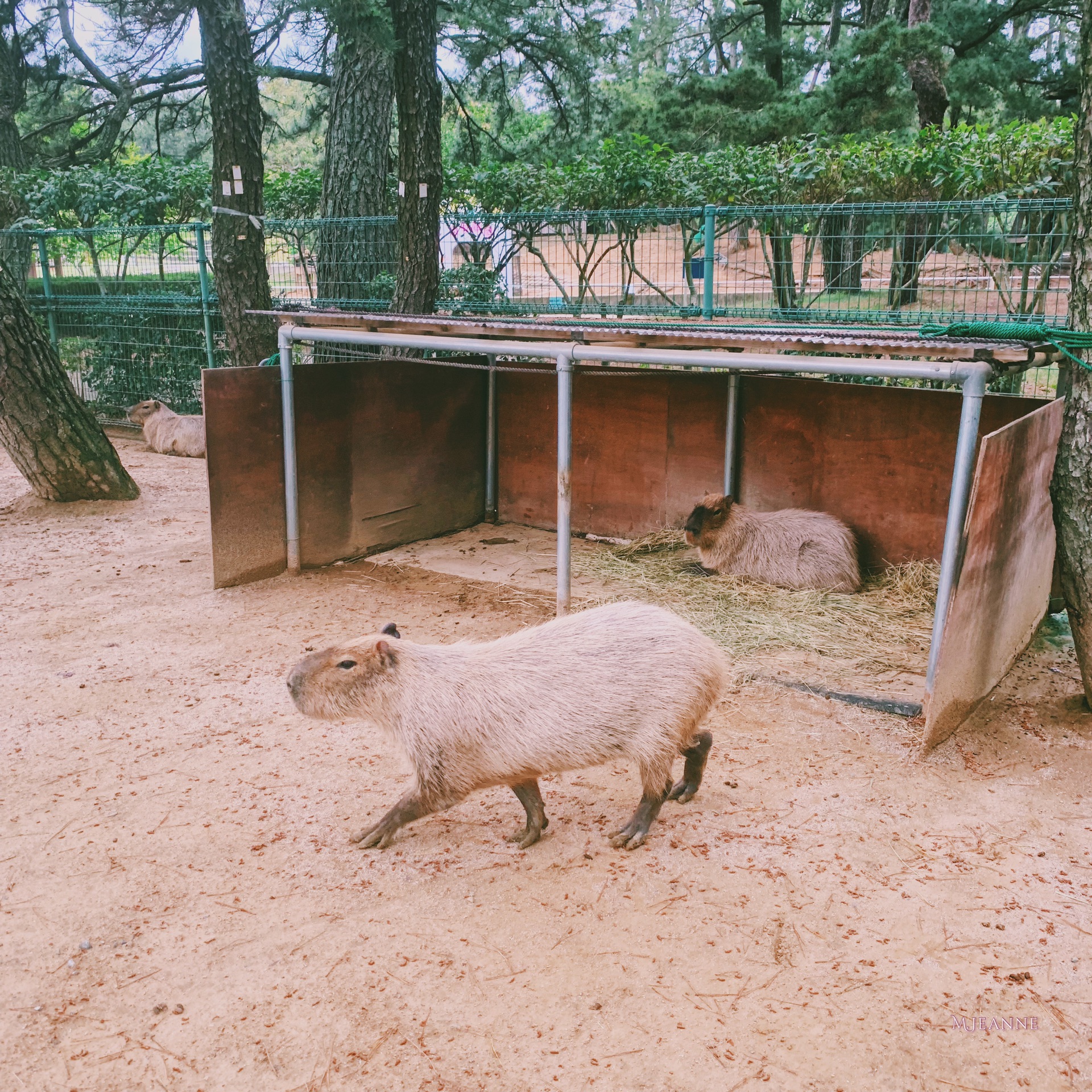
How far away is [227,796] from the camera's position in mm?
3402

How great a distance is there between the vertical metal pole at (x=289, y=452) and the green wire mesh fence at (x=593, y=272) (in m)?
3.12

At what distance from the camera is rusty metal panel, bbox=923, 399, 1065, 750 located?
3455mm

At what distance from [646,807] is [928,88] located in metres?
10.8

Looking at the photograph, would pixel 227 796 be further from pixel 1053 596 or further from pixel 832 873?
pixel 1053 596

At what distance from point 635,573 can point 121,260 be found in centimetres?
781

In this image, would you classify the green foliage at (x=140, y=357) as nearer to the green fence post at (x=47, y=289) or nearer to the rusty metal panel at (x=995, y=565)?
the green fence post at (x=47, y=289)

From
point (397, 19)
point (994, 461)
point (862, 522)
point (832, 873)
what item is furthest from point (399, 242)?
point (832, 873)

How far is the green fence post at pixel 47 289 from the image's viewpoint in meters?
11.0

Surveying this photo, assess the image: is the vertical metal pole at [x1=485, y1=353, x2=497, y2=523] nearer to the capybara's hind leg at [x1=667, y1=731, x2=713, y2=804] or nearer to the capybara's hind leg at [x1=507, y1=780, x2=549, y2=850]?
the capybara's hind leg at [x1=667, y1=731, x2=713, y2=804]

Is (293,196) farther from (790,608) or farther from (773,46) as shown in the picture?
(790,608)

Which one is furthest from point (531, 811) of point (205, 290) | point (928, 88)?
point (928, 88)

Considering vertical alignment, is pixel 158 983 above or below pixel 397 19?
below

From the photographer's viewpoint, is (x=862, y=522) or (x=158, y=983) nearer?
(x=158, y=983)

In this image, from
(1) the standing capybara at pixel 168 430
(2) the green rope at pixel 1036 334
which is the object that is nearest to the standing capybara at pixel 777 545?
(2) the green rope at pixel 1036 334
